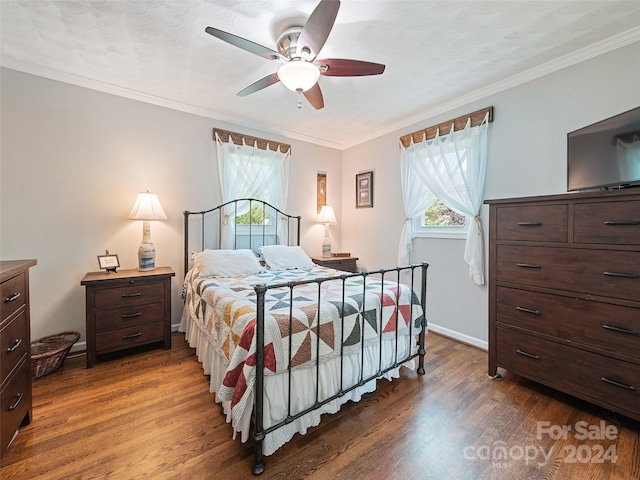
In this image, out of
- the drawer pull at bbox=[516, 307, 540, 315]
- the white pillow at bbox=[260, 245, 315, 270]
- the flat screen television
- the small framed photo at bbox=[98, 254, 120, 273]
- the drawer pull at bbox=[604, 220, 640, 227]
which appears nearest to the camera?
the drawer pull at bbox=[604, 220, 640, 227]

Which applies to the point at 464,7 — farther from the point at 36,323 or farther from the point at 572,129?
the point at 36,323

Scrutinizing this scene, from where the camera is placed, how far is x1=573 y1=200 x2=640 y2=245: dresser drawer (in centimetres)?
145

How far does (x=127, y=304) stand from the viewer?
2.35 meters

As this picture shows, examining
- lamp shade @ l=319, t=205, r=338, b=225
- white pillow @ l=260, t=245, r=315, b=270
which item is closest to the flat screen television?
white pillow @ l=260, t=245, r=315, b=270

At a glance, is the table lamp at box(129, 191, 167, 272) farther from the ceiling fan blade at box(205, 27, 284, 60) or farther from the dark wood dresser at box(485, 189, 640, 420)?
the dark wood dresser at box(485, 189, 640, 420)

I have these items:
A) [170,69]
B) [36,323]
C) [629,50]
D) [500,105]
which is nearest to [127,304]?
[36,323]

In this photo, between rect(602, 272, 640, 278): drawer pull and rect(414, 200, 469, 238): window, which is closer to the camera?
rect(602, 272, 640, 278): drawer pull

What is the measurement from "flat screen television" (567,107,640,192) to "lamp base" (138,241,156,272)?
3533 millimetres

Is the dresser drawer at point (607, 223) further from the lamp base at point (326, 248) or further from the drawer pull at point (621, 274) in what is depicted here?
the lamp base at point (326, 248)

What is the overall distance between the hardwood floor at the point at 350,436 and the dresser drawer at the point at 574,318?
0.49 m

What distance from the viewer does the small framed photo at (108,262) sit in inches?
96.0

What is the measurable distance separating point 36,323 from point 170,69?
251cm

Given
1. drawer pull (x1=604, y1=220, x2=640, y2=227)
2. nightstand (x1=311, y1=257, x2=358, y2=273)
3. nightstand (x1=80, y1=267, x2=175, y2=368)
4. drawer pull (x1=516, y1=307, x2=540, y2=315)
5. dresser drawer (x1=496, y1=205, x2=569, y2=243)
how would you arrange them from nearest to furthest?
1. drawer pull (x1=604, y1=220, x2=640, y2=227)
2. dresser drawer (x1=496, y1=205, x2=569, y2=243)
3. drawer pull (x1=516, y1=307, x2=540, y2=315)
4. nightstand (x1=80, y1=267, x2=175, y2=368)
5. nightstand (x1=311, y1=257, x2=358, y2=273)

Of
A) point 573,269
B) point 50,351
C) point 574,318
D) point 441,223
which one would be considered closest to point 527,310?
point 574,318
